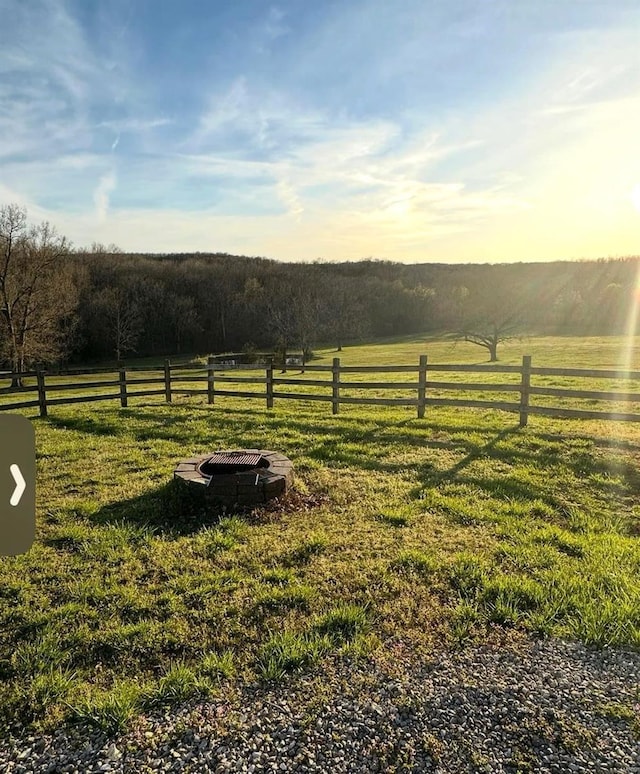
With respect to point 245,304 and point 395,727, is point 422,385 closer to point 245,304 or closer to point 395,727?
point 395,727

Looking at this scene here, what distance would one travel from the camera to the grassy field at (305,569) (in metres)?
3.05

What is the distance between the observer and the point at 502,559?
4305mm

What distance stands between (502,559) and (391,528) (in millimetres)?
1126

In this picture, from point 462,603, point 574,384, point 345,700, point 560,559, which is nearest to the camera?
point 345,700

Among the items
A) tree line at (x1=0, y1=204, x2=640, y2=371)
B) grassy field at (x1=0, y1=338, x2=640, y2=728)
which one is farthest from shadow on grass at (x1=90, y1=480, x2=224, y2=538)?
tree line at (x1=0, y1=204, x2=640, y2=371)

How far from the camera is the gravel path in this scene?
2330 mm

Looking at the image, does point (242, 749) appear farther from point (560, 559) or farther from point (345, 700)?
point (560, 559)

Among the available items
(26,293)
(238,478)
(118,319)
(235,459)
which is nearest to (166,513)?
(238,478)

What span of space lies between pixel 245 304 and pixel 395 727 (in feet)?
227

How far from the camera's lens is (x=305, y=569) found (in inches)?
163

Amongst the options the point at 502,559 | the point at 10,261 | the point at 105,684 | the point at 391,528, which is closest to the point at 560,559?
the point at 502,559

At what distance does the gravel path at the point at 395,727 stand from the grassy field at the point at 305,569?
176 millimetres

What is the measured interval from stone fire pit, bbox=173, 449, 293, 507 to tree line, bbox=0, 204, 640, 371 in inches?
1015

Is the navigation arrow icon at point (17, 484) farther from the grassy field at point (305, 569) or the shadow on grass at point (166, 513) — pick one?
the shadow on grass at point (166, 513)
